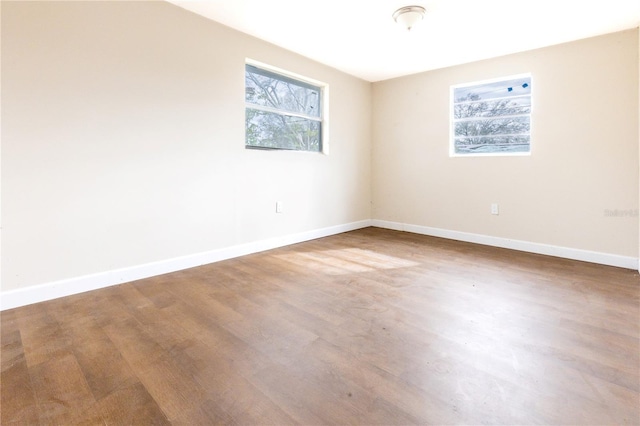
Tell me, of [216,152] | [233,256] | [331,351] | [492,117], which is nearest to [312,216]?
[233,256]

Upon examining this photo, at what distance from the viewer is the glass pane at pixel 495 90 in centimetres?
359

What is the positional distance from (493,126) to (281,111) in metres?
2.56

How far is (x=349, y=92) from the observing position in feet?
14.8

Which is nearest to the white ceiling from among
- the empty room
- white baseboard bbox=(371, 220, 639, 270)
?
the empty room

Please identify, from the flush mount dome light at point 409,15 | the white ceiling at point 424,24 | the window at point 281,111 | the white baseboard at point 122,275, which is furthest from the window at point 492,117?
the white baseboard at point 122,275

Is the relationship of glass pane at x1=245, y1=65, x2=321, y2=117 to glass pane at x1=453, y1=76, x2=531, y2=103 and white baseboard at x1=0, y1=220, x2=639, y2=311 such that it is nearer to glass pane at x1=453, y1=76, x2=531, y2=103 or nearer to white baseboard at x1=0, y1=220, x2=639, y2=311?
white baseboard at x1=0, y1=220, x2=639, y2=311

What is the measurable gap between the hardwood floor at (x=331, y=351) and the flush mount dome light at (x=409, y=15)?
2159mm

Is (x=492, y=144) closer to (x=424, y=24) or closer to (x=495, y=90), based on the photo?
(x=495, y=90)

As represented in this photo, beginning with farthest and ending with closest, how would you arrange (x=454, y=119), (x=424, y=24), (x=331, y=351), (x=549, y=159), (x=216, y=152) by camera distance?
1. (x=454, y=119)
2. (x=549, y=159)
3. (x=216, y=152)
4. (x=424, y=24)
5. (x=331, y=351)

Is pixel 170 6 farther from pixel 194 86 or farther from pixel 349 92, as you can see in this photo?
pixel 349 92

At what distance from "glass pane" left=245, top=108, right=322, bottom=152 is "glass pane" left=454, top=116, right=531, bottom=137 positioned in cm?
188

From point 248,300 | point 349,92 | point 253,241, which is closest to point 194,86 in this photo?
point 253,241

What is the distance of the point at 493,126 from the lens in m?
3.83

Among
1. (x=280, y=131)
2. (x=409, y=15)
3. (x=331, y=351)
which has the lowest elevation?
(x=331, y=351)
